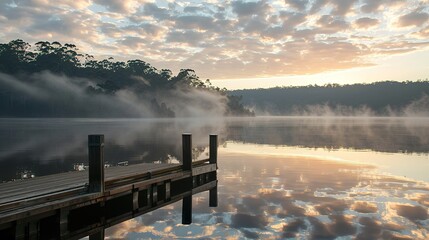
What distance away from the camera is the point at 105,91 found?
5846 inches

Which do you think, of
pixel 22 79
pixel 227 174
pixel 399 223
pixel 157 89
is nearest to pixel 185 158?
pixel 227 174

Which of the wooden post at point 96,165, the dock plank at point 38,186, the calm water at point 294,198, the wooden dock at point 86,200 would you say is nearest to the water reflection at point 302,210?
the calm water at point 294,198

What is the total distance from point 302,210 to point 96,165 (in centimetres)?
739

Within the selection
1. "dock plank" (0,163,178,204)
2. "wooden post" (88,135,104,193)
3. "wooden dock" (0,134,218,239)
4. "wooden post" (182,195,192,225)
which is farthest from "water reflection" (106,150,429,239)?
"dock plank" (0,163,178,204)

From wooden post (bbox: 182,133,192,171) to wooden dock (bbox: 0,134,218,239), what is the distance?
1.81 ft

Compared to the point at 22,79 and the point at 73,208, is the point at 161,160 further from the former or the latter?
the point at 22,79

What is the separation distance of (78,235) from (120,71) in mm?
161816

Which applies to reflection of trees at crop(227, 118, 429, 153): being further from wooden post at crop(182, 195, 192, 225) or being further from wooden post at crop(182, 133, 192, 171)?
wooden post at crop(182, 195, 192, 225)

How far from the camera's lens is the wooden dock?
9.64 meters

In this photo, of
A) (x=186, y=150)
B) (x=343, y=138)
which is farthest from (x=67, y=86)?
(x=186, y=150)

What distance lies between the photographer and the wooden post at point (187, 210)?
1338cm

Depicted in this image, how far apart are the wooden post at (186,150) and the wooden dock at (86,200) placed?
55cm

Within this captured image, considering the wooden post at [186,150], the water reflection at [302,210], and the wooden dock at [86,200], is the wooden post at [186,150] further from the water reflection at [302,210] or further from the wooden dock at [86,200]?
the water reflection at [302,210]

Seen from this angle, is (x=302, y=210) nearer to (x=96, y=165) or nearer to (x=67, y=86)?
(x=96, y=165)
